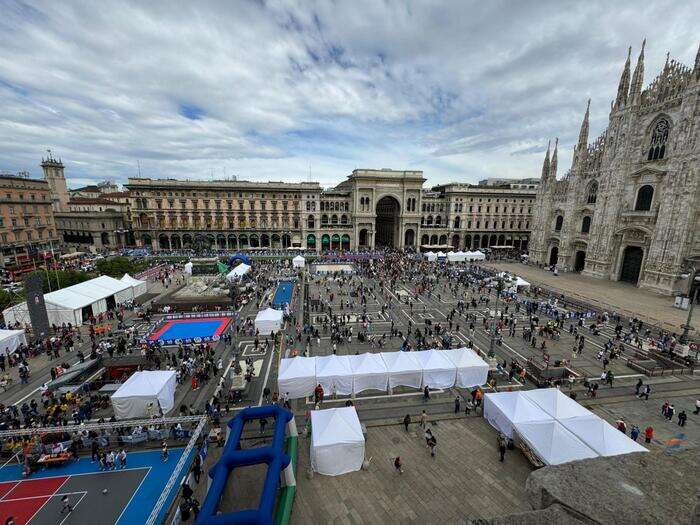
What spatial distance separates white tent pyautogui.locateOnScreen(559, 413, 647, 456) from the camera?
11359mm

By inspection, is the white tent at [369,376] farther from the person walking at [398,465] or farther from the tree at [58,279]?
the tree at [58,279]

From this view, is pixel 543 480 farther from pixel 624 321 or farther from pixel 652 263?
pixel 652 263

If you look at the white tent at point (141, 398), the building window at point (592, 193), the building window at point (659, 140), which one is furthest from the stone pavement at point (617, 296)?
the white tent at point (141, 398)

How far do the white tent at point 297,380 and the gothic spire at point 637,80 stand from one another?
2113 inches

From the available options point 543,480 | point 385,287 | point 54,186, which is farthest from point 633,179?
point 54,186

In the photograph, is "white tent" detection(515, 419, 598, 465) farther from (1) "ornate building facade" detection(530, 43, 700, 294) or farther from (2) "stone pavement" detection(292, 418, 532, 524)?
(1) "ornate building facade" detection(530, 43, 700, 294)

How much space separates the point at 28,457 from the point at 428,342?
2218cm

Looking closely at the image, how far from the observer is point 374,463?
1263 cm

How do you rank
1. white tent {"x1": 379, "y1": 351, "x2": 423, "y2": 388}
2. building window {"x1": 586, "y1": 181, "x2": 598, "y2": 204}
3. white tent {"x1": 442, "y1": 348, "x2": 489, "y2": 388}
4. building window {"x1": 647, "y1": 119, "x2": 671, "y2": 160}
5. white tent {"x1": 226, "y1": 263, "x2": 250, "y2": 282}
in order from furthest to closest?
building window {"x1": 586, "y1": 181, "x2": 598, "y2": 204} → white tent {"x1": 226, "y1": 263, "x2": 250, "y2": 282} → building window {"x1": 647, "y1": 119, "x2": 671, "y2": 160} → white tent {"x1": 442, "y1": 348, "x2": 489, "y2": 388} → white tent {"x1": 379, "y1": 351, "x2": 423, "y2": 388}

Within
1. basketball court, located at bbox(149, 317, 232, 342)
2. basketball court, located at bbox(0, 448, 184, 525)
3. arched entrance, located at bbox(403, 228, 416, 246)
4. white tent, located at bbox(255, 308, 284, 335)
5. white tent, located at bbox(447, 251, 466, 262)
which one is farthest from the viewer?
arched entrance, located at bbox(403, 228, 416, 246)

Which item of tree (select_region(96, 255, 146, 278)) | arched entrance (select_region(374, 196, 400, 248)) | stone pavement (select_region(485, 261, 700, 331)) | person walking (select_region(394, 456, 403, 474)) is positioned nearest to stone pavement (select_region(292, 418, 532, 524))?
person walking (select_region(394, 456, 403, 474))

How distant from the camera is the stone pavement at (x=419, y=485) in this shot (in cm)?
1043

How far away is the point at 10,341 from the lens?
70.5ft

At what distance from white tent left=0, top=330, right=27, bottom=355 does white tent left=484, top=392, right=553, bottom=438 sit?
29.8m
